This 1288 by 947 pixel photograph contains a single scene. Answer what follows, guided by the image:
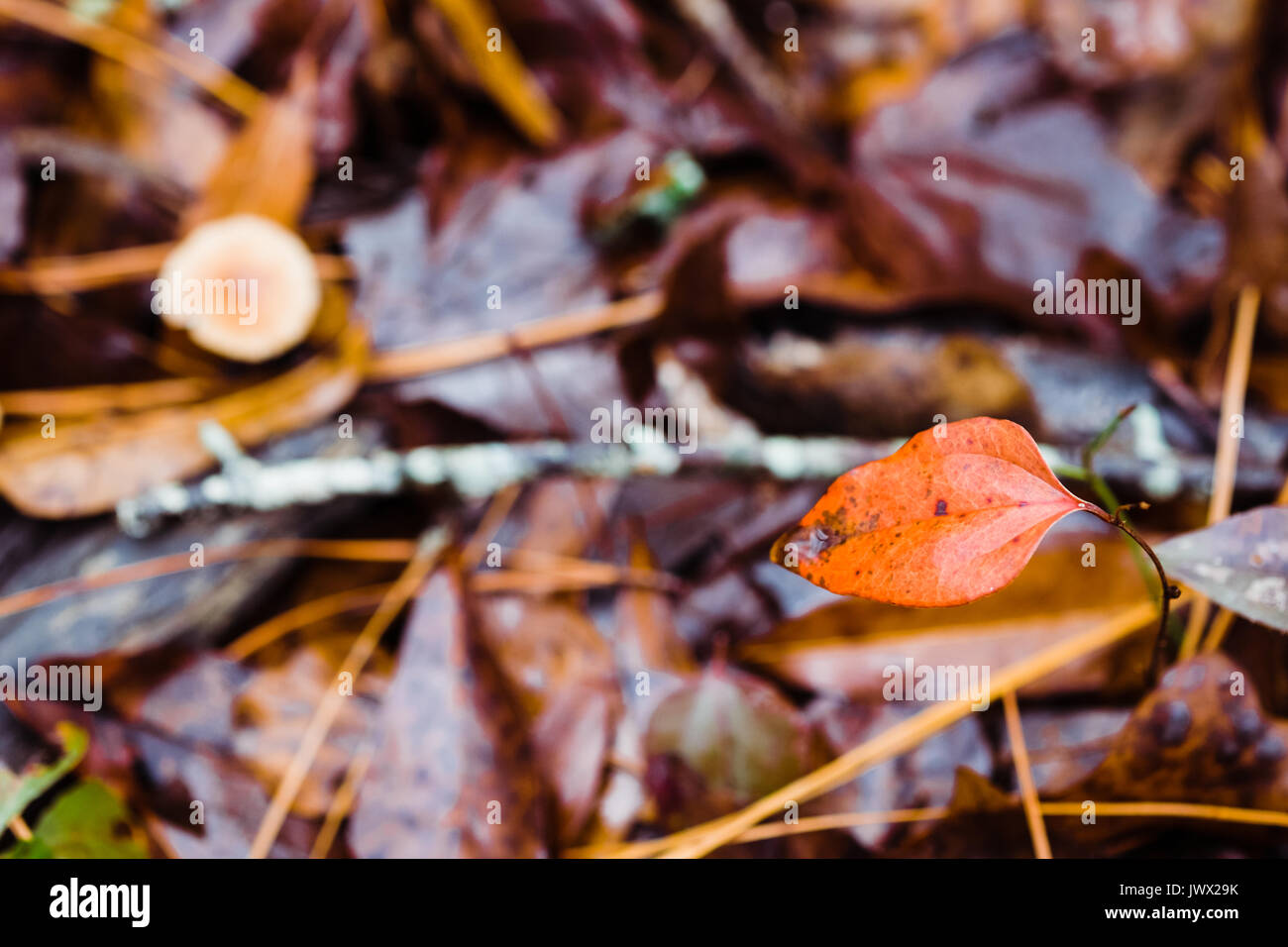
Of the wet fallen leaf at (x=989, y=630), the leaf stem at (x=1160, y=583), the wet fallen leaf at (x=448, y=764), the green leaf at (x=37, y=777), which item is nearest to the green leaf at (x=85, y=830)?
the green leaf at (x=37, y=777)

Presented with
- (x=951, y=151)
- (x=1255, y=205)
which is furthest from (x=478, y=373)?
(x=1255, y=205)

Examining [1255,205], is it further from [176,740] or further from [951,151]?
[176,740]
